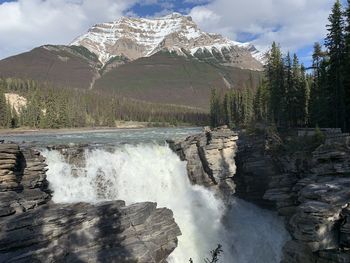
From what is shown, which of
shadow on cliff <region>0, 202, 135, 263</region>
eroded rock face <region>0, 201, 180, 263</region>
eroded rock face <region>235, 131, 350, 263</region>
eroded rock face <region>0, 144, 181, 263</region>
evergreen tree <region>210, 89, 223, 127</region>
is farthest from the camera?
evergreen tree <region>210, 89, 223, 127</region>

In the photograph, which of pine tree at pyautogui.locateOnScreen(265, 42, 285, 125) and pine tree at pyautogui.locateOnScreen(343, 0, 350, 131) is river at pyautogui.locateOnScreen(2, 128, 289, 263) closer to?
pine tree at pyautogui.locateOnScreen(343, 0, 350, 131)

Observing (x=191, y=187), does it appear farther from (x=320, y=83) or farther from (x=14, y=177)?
(x=320, y=83)

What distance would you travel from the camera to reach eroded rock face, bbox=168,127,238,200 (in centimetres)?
5322

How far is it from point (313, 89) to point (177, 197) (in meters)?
37.7

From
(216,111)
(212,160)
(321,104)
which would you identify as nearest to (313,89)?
(321,104)

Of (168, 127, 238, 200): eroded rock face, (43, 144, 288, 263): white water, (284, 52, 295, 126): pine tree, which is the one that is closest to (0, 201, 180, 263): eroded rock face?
(43, 144, 288, 263): white water

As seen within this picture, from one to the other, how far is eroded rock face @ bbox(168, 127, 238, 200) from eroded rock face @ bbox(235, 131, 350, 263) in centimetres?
138

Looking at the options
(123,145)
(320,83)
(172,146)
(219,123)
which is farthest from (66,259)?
(219,123)

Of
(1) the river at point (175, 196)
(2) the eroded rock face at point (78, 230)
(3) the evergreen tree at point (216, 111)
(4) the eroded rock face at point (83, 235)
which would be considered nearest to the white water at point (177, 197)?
(1) the river at point (175, 196)

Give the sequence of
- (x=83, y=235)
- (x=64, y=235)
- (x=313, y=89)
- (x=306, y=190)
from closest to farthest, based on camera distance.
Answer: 1. (x=64, y=235)
2. (x=83, y=235)
3. (x=306, y=190)
4. (x=313, y=89)

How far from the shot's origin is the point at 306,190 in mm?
35406

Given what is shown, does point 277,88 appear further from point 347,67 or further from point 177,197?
point 177,197

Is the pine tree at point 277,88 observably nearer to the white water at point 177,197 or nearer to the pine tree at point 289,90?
the pine tree at point 289,90

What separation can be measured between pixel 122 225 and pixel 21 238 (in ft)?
23.5
